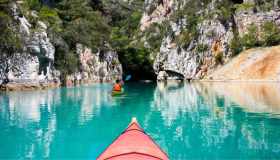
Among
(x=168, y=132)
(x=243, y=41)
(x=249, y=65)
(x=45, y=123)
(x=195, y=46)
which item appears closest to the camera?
(x=168, y=132)

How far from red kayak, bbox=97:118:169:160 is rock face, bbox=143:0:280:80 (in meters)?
73.5

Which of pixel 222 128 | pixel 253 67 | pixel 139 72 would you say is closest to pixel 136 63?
pixel 139 72

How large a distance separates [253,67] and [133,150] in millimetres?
64430

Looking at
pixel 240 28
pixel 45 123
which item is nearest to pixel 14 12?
pixel 45 123

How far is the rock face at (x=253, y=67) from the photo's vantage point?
69.1 m

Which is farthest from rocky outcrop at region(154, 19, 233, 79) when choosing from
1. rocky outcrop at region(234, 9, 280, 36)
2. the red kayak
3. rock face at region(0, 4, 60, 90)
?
the red kayak

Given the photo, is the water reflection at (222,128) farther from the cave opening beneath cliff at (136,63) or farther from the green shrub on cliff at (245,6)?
the cave opening beneath cliff at (136,63)

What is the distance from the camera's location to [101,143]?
1852cm

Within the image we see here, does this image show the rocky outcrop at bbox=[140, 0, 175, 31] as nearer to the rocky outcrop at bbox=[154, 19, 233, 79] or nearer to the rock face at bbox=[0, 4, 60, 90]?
the rocky outcrop at bbox=[154, 19, 233, 79]

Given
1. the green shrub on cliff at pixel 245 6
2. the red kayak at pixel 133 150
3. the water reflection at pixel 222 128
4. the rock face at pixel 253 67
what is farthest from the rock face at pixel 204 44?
the red kayak at pixel 133 150

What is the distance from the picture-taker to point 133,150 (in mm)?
10828

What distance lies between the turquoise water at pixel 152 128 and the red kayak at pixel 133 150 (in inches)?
156

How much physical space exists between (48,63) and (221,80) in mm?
32076

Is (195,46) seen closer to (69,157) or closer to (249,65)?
(249,65)
